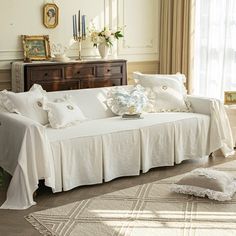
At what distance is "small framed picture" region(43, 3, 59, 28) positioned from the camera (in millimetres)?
5266

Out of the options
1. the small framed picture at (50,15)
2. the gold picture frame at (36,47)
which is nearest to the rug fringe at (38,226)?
the gold picture frame at (36,47)

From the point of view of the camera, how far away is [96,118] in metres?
4.41

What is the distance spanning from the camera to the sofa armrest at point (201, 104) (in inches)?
181

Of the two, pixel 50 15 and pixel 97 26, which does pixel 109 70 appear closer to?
pixel 97 26

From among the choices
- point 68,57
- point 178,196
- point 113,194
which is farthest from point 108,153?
point 68,57

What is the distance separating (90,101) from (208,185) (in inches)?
64.1

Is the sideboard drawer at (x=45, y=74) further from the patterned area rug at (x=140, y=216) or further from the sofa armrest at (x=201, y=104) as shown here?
the patterned area rug at (x=140, y=216)

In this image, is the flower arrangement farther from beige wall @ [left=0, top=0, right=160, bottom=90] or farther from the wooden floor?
the wooden floor

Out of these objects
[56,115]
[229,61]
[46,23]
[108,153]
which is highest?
[46,23]

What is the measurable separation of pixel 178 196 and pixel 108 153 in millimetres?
741

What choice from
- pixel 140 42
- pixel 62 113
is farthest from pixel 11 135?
pixel 140 42

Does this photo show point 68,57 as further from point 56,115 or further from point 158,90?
point 56,115

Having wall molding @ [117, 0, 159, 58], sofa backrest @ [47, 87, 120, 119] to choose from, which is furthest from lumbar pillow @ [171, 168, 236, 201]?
wall molding @ [117, 0, 159, 58]

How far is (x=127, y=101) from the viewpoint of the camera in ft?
14.6
